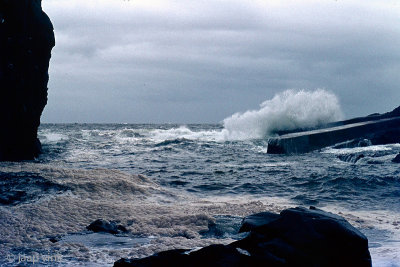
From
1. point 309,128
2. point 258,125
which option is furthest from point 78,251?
point 258,125

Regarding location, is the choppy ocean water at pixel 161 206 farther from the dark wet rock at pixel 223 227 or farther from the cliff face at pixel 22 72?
the cliff face at pixel 22 72

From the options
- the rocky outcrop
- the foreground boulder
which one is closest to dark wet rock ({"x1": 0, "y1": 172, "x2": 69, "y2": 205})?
the foreground boulder

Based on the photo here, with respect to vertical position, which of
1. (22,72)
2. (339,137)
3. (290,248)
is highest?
(22,72)

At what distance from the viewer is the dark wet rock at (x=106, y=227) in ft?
13.5

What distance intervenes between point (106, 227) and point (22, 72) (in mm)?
11246

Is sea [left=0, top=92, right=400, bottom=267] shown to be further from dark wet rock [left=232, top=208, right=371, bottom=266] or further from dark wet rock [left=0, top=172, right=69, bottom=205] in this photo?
dark wet rock [left=232, top=208, right=371, bottom=266]

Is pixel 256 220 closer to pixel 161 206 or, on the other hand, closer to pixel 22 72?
pixel 161 206

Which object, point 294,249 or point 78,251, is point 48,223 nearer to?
point 78,251

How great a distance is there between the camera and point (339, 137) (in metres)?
19.5

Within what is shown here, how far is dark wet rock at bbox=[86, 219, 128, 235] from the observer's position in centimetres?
413

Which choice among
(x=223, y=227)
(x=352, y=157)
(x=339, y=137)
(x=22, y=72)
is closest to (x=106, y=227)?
(x=223, y=227)

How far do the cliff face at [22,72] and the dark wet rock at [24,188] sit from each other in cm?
666

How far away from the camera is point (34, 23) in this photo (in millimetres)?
14359

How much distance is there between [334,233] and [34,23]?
1402 cm
